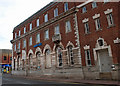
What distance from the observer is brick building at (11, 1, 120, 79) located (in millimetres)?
15281

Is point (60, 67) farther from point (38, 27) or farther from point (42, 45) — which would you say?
point (38, 27)

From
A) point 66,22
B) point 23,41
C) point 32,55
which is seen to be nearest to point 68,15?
point 66,22

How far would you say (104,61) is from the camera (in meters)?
15.8

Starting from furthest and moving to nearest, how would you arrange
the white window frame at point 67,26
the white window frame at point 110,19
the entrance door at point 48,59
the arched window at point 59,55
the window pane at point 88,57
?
1. the entrance door at point 48,59
2. the arched window at point 59,55
3. the white window frame at point 67,26
4. the window pane at point 88,57
5. the white window frame at point 110,19

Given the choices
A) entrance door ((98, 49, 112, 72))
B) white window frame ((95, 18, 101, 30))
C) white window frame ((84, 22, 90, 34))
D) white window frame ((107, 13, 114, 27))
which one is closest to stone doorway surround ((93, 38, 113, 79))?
entrance door ((98, 49, 112, 72))

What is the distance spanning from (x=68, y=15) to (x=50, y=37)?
17.5 feet

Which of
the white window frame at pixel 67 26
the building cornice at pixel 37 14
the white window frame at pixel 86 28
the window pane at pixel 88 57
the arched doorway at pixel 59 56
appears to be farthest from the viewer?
the building cornice at pixel 37 14

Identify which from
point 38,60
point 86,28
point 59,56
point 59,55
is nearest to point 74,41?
point 86,28

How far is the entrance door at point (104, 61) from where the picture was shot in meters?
15.4

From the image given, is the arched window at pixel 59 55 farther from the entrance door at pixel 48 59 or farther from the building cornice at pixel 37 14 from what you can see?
the building cornice at pixel 37 14

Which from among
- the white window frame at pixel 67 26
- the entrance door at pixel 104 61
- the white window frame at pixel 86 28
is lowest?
the entrance door at pixel 104 61

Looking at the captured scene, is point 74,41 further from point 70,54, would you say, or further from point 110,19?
point 110,19

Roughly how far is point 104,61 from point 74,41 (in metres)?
5.24

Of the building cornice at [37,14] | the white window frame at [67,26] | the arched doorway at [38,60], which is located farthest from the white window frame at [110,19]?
the arched doorway at [38,60]
